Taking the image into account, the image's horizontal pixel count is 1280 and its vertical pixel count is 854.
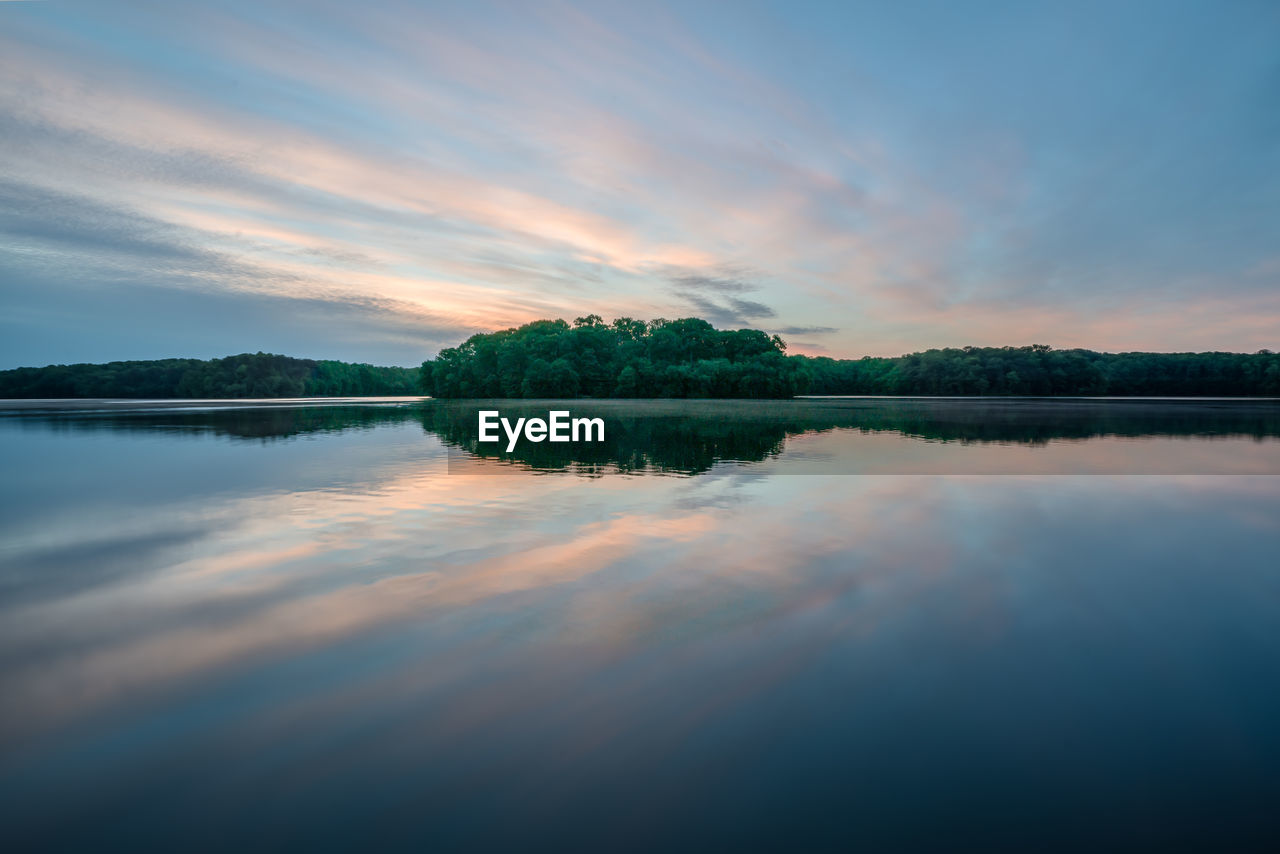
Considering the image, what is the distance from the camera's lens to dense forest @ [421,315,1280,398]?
447ft

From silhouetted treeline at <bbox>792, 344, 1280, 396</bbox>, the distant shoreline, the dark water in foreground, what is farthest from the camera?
silhouetted treeline at <bbox>792, 344, 1280, 396</bbox>

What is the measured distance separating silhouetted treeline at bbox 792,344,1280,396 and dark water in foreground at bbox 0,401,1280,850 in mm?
135539

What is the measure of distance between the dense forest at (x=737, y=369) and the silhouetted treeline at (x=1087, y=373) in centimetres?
24

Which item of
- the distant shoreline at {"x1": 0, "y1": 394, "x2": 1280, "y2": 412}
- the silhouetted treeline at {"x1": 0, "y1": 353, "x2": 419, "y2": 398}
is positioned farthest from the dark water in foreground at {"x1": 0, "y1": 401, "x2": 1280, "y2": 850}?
the silhouetted treeline at {"x1": 0, "y1": 353, "x2": 419, "y2": 398}

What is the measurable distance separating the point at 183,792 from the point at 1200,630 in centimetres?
1190

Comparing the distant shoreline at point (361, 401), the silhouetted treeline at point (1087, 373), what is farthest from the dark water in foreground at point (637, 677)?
the silhouetted treeline at point (1087, 373)

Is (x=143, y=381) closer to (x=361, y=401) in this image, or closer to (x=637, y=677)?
(x=361, y=401)

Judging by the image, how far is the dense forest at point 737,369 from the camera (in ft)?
447

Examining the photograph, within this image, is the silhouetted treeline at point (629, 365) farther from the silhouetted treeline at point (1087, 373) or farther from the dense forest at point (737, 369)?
the silhouetted treeline at point (1087, 373)

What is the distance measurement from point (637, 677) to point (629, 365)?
136 m

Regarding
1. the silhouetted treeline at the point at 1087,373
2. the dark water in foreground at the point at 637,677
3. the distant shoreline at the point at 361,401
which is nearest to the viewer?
the dark water in foreground at the point at 637,677

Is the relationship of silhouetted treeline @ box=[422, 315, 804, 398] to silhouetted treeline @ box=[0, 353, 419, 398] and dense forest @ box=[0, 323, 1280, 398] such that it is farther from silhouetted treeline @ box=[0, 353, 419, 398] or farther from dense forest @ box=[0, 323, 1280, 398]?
silhouetted treeline @ box=[0, 353, 419, 398]

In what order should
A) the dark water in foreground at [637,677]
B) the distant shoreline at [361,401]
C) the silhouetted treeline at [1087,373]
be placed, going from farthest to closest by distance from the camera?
the silhouetted treeline at [1087,373]
the distant shoreline at [361,401]
the dark water in foreground at [637,677]

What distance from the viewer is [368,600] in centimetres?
911
